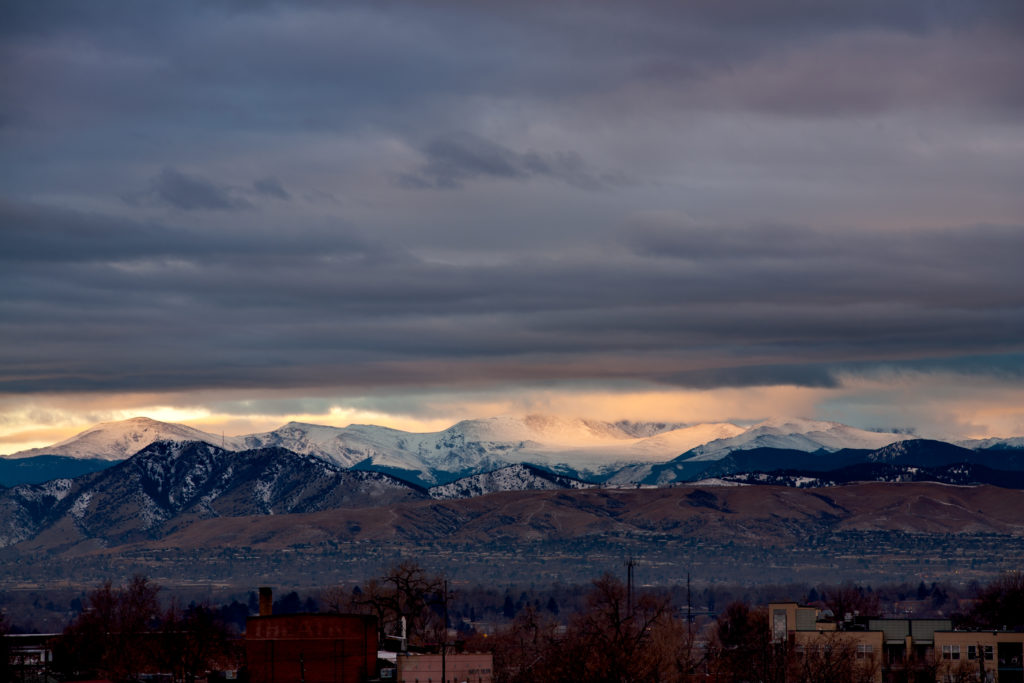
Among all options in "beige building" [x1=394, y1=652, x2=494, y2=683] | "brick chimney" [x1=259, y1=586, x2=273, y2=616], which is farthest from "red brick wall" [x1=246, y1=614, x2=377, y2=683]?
"brick chimney" [x1=259, y1=586, x2=273, y2=616]

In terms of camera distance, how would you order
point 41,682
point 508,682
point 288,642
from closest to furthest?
point 288,642 < point 41,682 < point 508,682

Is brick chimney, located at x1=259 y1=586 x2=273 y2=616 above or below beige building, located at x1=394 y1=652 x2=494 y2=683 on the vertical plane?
above

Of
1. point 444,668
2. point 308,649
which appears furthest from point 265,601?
point 444,668

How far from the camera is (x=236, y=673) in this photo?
157875mm

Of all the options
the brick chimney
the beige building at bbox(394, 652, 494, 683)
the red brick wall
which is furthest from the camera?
the brick chimney

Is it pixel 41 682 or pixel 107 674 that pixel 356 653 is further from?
pixel 107 674

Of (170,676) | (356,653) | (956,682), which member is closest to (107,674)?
(170,676)

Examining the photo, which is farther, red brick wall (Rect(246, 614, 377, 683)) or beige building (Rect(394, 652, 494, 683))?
beige building (Rect(394, 652, 494, 683))

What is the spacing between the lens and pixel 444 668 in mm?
148875

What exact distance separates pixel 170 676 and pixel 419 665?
52.6 meters

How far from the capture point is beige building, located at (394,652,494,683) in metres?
152

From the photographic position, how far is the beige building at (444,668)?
152m

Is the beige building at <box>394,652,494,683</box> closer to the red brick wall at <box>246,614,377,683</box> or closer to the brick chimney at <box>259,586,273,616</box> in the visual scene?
the red brick wall at <box>246,614,377,683</box>

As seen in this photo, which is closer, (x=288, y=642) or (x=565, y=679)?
(x=288, y=642)
